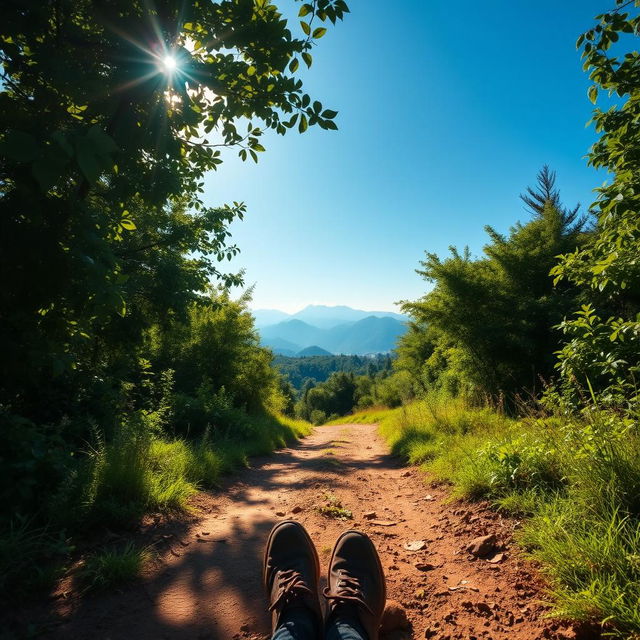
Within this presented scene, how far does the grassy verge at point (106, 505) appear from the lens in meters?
2.11

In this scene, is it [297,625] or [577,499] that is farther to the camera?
[577,499]

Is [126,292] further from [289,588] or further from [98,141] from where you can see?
[289,588]

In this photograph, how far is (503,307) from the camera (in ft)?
25.6

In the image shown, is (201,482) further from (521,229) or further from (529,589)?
(521,229)

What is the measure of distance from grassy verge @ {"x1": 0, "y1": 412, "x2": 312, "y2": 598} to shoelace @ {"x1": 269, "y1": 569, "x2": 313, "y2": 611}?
1.09 metres

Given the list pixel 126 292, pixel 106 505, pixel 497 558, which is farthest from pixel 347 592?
pixel 126 292

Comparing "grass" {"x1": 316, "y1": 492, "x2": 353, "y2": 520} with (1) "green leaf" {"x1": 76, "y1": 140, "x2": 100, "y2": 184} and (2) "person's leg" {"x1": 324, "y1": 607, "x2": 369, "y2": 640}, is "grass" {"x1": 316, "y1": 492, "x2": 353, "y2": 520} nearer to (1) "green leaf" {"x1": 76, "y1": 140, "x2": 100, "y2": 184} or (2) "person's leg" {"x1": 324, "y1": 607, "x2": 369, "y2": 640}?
(2) "person's leg" {"x1": 324, "y1": 607, "x2": 369, "y2": 640}

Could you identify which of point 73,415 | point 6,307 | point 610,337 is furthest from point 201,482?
point 610,337

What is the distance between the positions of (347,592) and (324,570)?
678 millimetres

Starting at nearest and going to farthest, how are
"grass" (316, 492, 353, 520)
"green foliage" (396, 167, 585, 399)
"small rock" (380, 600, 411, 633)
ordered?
"small rock" (380, 600, 411, 633)
"grass" (316, 492, 353, 520)
"green foliage" (396, 167, 585, 399)

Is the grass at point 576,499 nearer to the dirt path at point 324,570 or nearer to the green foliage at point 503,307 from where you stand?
the dirt path at point 324,570

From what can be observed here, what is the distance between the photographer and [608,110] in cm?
287

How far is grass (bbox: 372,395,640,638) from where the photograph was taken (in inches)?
66.1

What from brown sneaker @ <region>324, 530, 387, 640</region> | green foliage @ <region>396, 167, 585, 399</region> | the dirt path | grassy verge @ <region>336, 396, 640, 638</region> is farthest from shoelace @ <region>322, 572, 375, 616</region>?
green foliage @ <region>396, 167, 585, 399</region>
